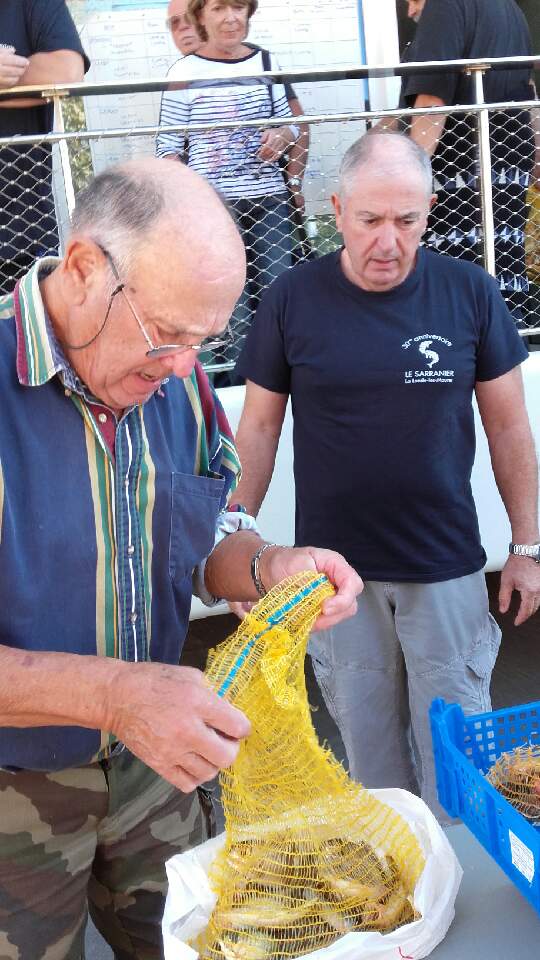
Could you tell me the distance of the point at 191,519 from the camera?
66.9 inches

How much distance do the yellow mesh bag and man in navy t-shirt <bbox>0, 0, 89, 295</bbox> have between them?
261cm

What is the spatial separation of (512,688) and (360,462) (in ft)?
6.76

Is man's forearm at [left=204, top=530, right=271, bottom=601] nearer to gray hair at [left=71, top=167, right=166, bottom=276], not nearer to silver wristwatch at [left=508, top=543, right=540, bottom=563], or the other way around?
gray hair at [left=71, top=167, right=166, bottom=276]

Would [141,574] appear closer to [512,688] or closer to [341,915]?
[341,915]

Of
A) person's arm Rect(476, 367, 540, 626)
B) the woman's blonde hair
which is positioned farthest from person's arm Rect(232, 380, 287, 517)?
the woman's blonde hair

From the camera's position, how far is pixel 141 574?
1627 mm

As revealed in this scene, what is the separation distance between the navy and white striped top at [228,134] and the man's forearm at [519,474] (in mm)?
1557

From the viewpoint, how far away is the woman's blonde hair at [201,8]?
159 inches

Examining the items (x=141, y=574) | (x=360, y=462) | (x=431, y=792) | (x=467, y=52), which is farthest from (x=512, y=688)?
(x=141, y=574)

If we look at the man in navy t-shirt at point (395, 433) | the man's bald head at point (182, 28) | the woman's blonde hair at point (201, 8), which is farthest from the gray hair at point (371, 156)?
the man's bald head at point (182, 28)

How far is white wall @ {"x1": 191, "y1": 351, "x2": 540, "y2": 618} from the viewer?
3.72 m

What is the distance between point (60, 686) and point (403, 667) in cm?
154

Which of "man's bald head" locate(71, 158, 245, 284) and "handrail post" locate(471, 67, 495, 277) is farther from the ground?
"man's bald head" locate(71, 158, 245, 284)

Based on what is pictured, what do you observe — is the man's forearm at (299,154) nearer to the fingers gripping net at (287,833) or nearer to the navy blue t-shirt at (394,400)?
the navy blue t-shirt at (394,400)
